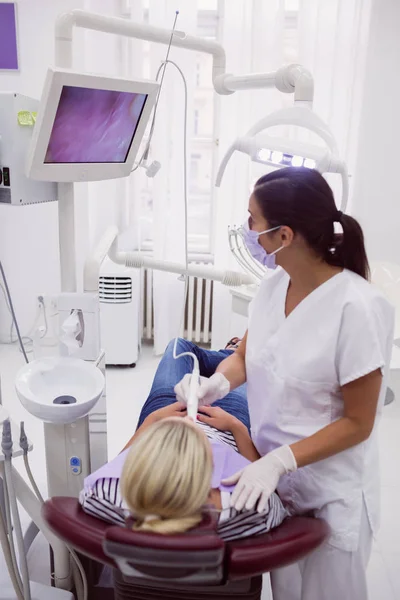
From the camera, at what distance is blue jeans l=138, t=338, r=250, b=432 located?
5.40 feet

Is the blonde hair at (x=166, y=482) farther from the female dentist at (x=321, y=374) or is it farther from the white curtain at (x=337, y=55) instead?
the white curtain at (x=337, y=55)

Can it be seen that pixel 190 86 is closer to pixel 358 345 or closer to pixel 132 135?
pixel 132 135

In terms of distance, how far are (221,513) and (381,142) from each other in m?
2.73

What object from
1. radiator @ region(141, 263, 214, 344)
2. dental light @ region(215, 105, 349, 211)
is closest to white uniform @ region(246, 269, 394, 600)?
dental light @ region(215, 105, 349, 211)

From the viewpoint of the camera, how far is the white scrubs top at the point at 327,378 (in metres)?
1.06

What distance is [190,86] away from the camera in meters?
3.01

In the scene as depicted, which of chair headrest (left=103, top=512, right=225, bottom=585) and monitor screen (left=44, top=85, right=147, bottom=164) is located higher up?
monitor screen (left=44, top=85, right=147, bottom=164)

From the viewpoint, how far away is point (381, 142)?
10.2 feet

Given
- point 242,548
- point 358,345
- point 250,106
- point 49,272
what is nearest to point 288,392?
point 358,345

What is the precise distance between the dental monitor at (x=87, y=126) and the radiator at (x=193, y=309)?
1901 millimetres

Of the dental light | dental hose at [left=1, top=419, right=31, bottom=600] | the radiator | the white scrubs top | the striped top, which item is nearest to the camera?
the striped top

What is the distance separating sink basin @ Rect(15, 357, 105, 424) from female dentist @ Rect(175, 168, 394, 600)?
238 millimetres

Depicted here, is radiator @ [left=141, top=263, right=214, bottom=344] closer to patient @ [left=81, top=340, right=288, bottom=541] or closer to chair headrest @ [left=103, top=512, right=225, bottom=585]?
patient @ [left=81, top=340, right=288, bottom=541]

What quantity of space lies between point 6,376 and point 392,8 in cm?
298
